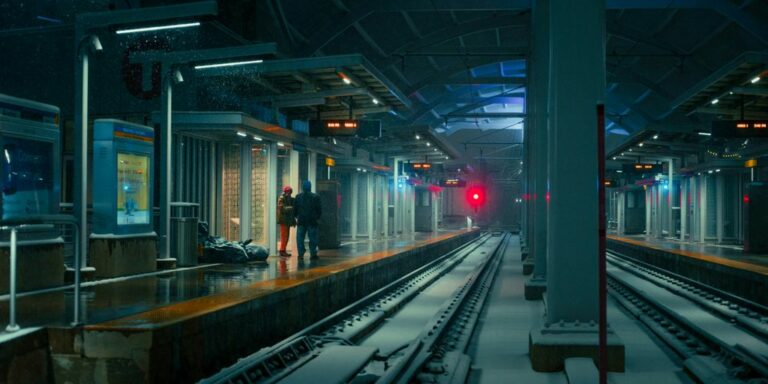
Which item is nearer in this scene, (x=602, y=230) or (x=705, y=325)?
(x=602, y=230)

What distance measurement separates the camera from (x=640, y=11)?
38625 mm

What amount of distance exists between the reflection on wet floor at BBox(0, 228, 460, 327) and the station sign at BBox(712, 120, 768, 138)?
11.3 metres

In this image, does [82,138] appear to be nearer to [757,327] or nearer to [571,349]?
[571,349]

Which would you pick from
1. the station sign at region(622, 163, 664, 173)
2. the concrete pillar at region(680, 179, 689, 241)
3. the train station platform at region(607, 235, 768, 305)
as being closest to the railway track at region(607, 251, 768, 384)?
the train station platform at region(607, 235, 768, 305)


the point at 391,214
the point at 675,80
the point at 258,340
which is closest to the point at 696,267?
the point at 258,340

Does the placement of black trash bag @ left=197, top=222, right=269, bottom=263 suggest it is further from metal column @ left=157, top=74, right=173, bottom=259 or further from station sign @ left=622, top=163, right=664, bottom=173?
station sign @ left=622, top=163, right=664, bottom=173

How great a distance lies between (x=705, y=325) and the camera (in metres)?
13.9

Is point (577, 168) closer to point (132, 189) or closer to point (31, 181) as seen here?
point (31, 181)

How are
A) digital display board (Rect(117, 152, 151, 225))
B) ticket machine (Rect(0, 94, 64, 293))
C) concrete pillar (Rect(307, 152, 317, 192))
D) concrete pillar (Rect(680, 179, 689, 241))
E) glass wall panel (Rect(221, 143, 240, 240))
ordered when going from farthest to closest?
concrete pillar (Rect(680, 179, 689, 241)), concrete pillar (Rect(307, 152, 317, 192)), glass wall panel (Rect(221, 143, 240, 240)), digital display board (Rect(117, 152, 151, 225)), ticket machine (Rect(0, 94, 64, 293))

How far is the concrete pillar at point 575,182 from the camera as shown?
880cm

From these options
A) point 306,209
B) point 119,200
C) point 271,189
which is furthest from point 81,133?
point 271,189

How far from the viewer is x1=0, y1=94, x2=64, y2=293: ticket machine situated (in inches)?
421

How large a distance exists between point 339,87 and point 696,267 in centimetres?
1031

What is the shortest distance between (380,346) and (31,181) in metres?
4.99
